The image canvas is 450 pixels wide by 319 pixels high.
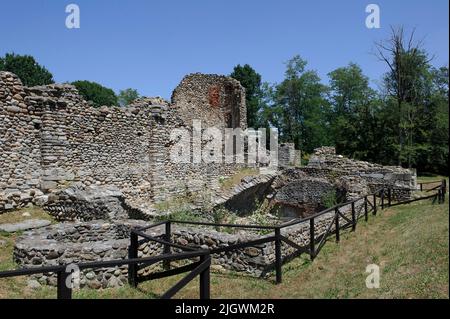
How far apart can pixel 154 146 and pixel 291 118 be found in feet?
118

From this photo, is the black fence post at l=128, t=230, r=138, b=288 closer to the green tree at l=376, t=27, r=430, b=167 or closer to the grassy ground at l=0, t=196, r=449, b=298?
the grassy ground at l=0, t=196, r=449, b=298

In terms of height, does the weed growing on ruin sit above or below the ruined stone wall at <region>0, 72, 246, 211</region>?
below

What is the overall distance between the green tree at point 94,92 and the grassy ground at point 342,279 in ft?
149

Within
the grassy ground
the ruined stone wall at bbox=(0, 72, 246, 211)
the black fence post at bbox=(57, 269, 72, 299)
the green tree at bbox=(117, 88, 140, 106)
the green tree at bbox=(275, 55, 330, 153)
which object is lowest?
the grassy ground

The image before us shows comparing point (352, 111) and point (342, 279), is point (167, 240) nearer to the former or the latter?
point (342, 279)

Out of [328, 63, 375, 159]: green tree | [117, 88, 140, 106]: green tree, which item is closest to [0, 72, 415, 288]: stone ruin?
[328, 63, 375, 159]: green tree

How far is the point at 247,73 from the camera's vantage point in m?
49.3

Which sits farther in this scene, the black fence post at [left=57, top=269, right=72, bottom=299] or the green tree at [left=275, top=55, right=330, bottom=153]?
the green tree at [left=275, top=55, right=330, bottom=153]

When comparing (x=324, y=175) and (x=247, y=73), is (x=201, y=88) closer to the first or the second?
(x=324, y=175)

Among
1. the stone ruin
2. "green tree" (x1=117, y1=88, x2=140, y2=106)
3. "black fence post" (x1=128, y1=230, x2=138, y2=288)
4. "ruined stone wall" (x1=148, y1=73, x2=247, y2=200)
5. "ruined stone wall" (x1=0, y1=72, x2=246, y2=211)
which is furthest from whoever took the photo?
"green tree" (x1=117, y1=88, x2=140, y2=106)

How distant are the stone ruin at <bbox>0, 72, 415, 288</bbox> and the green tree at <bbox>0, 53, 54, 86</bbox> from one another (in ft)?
99.6

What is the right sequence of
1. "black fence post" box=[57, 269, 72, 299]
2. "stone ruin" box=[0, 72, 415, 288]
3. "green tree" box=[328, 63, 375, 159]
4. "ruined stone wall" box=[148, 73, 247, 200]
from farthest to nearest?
1. "green tree" box=[328, 63, 375, 159]
2. "ruined stone wall" box=[148, 73, 247, 200]
3. "stone ruin" box=[0, 72, 415, 288]
4. "black fence post" box=[57, 269, 72, 299]

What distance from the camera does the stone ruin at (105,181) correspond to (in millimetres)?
8133

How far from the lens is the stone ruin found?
8.13 meters
